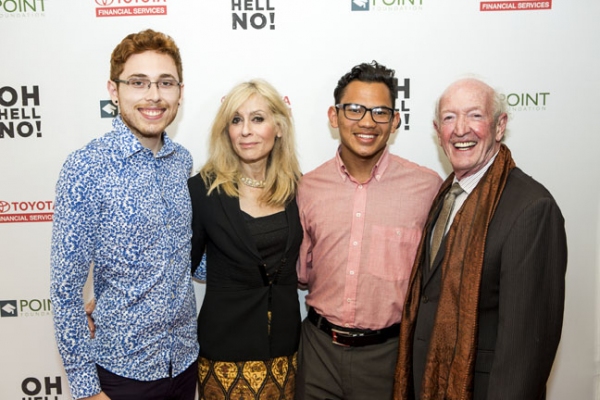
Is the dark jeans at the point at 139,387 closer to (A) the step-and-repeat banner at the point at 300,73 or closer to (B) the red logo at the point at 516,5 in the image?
(A) the step-and-repeat banner at the point at 300,73

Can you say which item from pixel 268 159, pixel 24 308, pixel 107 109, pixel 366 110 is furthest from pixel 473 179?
pixel 24 308

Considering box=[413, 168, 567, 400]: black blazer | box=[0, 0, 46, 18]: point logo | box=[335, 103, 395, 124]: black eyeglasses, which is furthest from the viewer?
box=[0, 0, 46, 18]: point logo

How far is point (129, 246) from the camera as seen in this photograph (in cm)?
171

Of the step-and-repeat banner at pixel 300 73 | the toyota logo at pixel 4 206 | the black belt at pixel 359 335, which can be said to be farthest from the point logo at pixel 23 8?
the black belt at pixel 359 335

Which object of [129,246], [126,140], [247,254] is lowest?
[247,254]

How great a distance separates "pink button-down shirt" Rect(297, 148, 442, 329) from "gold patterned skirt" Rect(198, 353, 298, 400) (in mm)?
321

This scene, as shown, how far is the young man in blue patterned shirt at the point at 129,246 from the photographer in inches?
63.6

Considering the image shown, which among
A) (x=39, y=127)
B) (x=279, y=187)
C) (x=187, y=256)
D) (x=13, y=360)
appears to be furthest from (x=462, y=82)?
(x=13, y=360)

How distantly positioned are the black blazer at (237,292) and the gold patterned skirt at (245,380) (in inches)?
1.2

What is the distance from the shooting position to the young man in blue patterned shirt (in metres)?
1.61

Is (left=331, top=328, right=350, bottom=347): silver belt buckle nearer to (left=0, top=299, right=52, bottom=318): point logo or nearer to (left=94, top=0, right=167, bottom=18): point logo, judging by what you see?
(left=0, top=299, right=52, bottom=318): point logo

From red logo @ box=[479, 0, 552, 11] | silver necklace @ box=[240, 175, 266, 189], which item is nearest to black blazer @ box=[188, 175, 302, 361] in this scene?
silver necklace @ box=[240, 175, 266, 189]

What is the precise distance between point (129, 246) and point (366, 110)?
110 cm

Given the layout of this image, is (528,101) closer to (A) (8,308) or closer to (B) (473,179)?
(B) (473,179)
